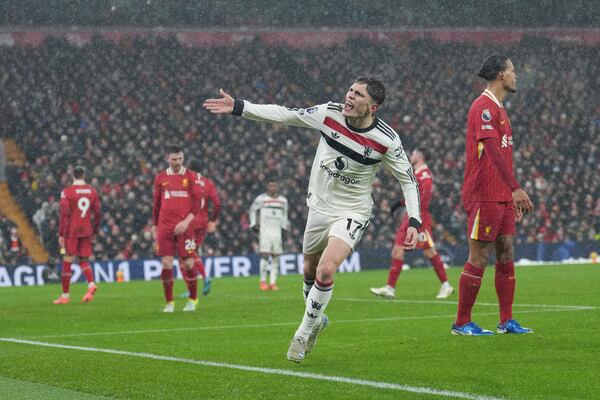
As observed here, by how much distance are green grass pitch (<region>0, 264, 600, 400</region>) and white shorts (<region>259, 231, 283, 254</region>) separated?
623 cm

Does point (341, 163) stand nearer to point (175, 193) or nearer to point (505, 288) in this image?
point (505, 288)

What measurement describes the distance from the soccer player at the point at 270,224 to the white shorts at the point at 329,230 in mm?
13353

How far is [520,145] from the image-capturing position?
127ft

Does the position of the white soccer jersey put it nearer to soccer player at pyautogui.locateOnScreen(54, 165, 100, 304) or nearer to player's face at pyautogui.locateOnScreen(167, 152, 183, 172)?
player's face at pyautogui.locateOnScreen(167, 152, 183, 172)

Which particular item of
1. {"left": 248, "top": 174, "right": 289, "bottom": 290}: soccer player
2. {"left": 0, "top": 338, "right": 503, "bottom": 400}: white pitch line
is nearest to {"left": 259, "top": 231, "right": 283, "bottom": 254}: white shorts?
{"left": 248, "top": 174, "right": 289, "bottom": 290}: soccer player

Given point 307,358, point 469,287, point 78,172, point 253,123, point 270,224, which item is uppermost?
point 253,123

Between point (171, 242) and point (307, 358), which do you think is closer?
point (307, 358)

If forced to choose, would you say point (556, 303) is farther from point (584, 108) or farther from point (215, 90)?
point (584, 108)

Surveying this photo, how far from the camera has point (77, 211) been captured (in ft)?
59.9

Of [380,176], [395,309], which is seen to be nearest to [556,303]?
[395,309]

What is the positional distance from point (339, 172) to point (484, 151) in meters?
1.80

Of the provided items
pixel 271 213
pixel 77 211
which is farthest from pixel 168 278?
pixel 271 213

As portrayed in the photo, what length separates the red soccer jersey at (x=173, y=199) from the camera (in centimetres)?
1505

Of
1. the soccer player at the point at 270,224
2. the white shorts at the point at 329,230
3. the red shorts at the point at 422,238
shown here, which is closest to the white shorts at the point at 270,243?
the soccer player at the point at 270,224
